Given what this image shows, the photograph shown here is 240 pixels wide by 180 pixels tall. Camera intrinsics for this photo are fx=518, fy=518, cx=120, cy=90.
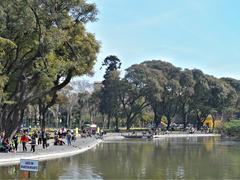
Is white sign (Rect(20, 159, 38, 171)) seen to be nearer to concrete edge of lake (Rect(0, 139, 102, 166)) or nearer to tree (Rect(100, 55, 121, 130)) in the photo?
concrete edge of lake (Rect(0, 139, 102, 166))

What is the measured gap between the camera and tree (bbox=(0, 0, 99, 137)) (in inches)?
1554

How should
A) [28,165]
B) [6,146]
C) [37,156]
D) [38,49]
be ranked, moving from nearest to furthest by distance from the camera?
[28,165]
[37,156]
[6,146]
[38,49]

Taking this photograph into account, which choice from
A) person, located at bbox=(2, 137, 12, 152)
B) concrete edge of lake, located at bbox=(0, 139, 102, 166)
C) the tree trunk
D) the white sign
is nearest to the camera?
the white sign

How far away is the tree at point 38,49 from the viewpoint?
39.5 metres

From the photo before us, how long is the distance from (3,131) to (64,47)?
28.4ft

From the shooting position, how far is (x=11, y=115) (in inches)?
1718

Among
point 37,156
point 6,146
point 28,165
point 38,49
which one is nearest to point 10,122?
point 38,49

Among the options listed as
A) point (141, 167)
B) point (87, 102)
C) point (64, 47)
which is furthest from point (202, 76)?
point (141, 167)

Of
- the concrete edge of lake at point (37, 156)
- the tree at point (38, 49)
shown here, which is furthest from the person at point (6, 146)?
the tree at point (38, 49)

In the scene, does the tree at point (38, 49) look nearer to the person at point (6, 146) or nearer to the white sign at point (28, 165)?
the person at point (6, 146)

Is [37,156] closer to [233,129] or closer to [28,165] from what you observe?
[28,165]

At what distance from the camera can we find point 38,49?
133ft

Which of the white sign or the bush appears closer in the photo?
the white sign

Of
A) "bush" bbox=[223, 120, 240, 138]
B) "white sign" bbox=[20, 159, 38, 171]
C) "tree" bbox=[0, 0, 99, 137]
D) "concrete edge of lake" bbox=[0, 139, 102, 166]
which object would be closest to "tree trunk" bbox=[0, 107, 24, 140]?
"tree" bbox=[0, 0, 99, 137]
